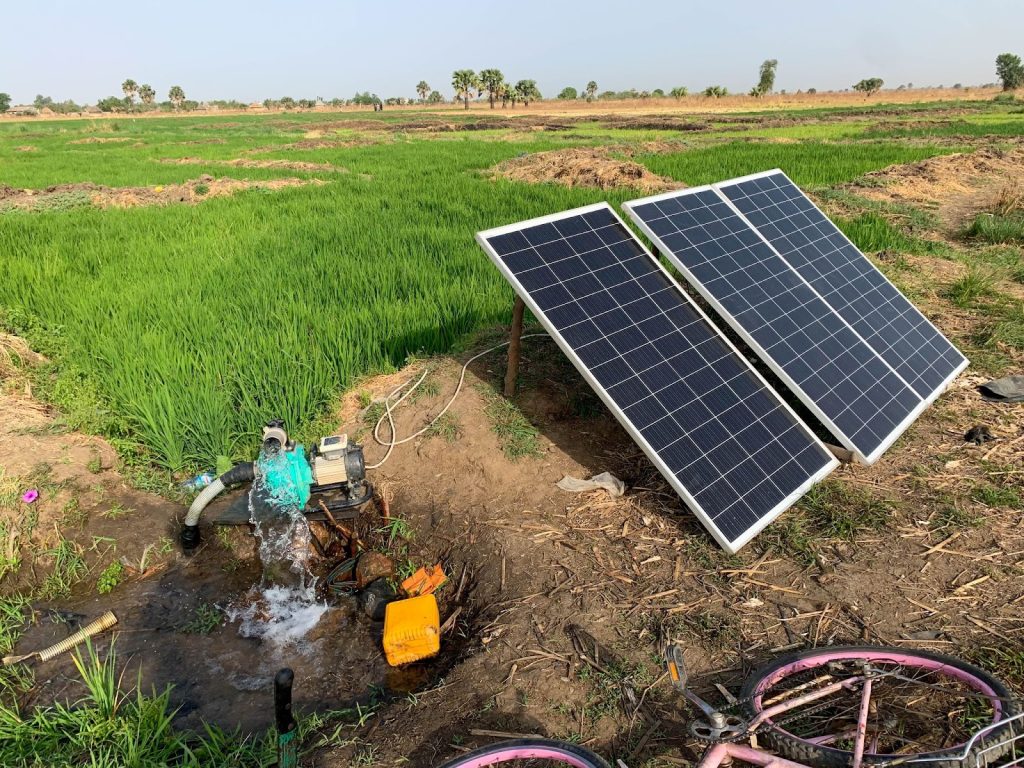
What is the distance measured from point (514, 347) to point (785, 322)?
2.39m

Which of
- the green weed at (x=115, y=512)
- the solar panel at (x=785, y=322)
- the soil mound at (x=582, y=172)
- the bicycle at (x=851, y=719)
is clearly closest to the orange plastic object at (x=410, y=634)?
the bicycle at (x=851, y=719)

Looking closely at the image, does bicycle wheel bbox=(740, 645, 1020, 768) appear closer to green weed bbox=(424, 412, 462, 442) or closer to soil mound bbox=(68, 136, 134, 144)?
green weed bbox=(424, 412, 462, 442)

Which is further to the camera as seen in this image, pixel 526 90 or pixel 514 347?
pixel 526 90

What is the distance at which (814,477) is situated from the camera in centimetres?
390

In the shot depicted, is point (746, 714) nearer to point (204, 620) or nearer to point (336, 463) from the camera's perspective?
point (336, 463)

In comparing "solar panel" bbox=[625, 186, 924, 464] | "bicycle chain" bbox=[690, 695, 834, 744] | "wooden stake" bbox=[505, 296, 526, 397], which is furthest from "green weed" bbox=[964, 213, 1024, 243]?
"bicycle chain" bbox=[690, 695, 834, 744]

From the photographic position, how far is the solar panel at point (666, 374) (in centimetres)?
A: 358

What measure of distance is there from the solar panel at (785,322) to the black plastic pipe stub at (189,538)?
4346 mm

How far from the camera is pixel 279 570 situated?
13.6 feet

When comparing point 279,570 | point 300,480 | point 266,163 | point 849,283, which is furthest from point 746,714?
point 266,163

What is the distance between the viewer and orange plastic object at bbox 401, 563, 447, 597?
146 inches

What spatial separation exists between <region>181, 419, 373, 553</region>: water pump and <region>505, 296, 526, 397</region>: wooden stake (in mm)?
1447

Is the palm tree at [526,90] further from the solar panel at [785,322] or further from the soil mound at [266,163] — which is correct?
the solar panel at [785,322]

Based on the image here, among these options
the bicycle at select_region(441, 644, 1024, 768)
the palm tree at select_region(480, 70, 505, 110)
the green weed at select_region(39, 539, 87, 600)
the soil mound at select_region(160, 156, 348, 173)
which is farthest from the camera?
the palm tree at select_region(480, 70, 505, 110)
